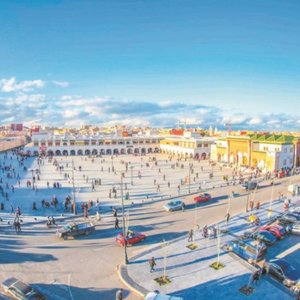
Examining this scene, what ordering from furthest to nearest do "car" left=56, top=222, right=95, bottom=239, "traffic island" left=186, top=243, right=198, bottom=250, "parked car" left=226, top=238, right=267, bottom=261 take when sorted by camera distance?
"car" left=56, top=222, right=95, bottom=239, "traffic island" left=186, top=243, right=198, bottom=250, "parked car" left=226, top=238, right=267, bottom=261

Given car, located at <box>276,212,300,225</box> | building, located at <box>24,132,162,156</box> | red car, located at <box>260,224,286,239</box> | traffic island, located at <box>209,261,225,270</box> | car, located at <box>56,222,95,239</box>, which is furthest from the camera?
building, located at <box>24,132,162,156</box>

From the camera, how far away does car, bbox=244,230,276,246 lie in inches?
653

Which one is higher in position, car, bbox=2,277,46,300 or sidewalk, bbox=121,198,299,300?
car, bbox=2,277,46,300

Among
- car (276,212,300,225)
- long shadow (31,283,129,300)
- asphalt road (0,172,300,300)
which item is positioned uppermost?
car (276,212,300,225)

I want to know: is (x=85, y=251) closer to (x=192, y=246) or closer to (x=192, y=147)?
(x=192, y=246)

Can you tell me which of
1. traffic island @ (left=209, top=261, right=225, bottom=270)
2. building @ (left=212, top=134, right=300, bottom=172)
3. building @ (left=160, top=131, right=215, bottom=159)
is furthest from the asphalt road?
building @ (left=160, top=131, right=215, bottom=159)

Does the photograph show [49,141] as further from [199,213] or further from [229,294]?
[229,294]

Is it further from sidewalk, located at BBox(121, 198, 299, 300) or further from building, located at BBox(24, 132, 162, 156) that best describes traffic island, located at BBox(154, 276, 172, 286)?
building, located at BBox(24, 132, 162, 156)

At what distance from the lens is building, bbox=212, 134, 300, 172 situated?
4375cm

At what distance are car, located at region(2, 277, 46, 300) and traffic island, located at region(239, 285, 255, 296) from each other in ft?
26.8

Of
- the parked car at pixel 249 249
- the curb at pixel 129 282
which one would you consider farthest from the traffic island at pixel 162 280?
the parked car at pixel 249 249

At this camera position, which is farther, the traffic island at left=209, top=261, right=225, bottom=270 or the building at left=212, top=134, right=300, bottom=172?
the building at left=212, top=134, right=300, bottom=172

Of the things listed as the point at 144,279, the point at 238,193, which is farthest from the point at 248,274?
the point at 238,193

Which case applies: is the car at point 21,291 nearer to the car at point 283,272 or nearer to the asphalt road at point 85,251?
the asphalt road at point 85,251
